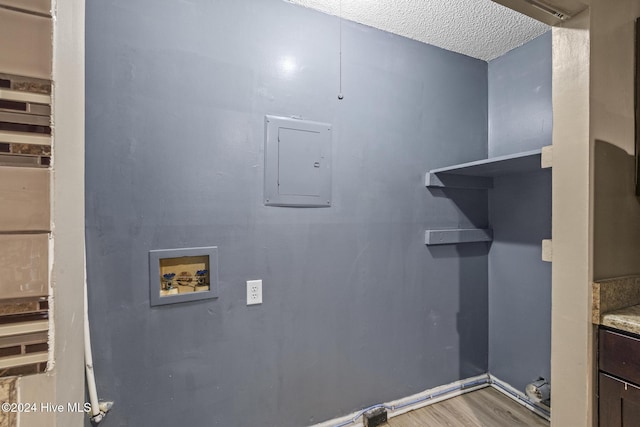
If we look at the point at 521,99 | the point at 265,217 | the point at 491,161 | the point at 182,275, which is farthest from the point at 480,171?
the point at 182,275

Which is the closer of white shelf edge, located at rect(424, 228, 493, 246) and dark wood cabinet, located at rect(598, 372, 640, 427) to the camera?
dark wood cabinet, located at rect(598, 372, 640, 427)

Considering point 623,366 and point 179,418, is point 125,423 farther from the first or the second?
point 623,366

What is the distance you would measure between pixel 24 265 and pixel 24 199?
76 mm

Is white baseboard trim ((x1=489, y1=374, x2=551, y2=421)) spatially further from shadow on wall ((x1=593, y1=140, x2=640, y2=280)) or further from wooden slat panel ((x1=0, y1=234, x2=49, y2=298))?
wooden slat panel ((x1=0, y1=234, x2=49, y2=298))

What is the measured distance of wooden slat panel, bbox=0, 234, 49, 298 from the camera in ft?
1.12

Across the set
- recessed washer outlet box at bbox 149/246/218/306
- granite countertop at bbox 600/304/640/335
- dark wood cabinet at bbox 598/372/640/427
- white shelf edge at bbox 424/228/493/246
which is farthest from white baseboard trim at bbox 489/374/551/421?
recessed washer outlet box at bbox 149/246/218/306

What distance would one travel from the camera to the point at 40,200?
353 mm

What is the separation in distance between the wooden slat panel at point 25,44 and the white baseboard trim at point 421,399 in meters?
1.95

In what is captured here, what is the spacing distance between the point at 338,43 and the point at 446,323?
6.40 feet

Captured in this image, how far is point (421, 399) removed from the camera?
2006 millimetres

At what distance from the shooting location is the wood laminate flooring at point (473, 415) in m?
1.84

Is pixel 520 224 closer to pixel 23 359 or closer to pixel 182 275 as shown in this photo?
pixel 182 275

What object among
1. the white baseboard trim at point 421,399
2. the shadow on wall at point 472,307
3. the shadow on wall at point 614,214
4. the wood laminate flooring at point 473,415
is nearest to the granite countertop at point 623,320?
the shadow on wall at point 614,214

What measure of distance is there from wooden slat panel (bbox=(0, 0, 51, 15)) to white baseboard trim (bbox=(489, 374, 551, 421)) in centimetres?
269
